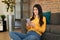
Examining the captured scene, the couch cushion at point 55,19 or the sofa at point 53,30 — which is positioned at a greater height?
the couch cushion at point 55,19

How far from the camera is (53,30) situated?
4105 mm

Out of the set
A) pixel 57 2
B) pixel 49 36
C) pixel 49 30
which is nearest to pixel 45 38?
pixel 49 36

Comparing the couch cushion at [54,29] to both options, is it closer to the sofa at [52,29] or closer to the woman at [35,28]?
the sofa at [52,29]

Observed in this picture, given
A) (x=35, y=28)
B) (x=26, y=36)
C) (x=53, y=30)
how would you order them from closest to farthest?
(x=26, y=36), (x=35, y=28), (x=53, y=30)

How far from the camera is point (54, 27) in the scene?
13.8 ft

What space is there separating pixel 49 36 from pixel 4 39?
2281 mm

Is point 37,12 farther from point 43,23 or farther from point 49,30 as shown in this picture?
point 49,30

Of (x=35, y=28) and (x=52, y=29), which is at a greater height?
(x=35, y=28)

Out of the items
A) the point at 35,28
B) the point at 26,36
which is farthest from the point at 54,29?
the point at 26,36

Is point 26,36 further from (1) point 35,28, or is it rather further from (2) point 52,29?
(2) point 52,29

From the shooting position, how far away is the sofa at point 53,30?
3.32 m

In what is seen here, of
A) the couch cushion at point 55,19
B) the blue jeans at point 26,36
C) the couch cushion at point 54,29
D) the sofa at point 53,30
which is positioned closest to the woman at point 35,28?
the blue jeans at point 26,36

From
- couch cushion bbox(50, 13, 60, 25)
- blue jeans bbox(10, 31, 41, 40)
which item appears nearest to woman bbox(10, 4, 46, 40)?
blue jeans bbox(10, 31, 41, 40)

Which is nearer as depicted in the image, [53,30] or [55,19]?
[53,30]
